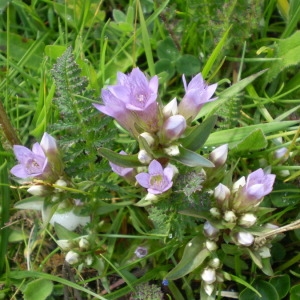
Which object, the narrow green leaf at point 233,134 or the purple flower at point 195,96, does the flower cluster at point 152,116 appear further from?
the narrow green leaf at point 233,134

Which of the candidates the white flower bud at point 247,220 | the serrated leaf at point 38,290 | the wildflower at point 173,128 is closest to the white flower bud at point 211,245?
the white flower bud at point 247,220

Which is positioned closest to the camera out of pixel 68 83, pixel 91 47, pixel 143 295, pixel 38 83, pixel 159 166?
pixel 159 166

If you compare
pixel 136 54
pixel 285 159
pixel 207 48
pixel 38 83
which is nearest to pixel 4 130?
pixel 38 83

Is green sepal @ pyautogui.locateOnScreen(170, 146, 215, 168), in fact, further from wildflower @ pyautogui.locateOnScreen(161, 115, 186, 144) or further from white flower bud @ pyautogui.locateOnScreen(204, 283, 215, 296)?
white flower bud @ pyautogui.locateOnScreen(204, 283, 215, 296)

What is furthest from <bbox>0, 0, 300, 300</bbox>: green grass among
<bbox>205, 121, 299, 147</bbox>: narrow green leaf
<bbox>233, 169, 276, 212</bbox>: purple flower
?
<bbox>233, 169, 276, 212</bbox>: purple flower

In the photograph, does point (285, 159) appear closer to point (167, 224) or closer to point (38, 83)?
point (167, 224)

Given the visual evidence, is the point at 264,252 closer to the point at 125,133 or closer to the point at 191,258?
the point at 191,258
